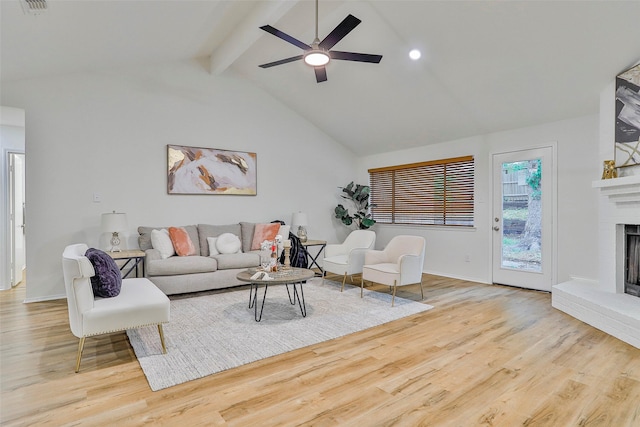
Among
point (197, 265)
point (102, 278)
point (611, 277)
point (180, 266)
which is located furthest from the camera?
point (197, 265)

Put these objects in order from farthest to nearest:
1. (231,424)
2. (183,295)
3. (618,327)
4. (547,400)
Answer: (183,295), (618,327), (547,400), (231,424)

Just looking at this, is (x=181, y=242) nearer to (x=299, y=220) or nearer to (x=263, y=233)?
(x=263, y=233)

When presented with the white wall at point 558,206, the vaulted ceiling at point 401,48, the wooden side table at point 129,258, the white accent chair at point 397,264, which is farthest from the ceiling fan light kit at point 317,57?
the white wall at point 558,206

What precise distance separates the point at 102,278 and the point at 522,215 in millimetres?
5158

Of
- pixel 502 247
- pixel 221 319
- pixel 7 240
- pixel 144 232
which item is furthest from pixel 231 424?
pixel 7 240

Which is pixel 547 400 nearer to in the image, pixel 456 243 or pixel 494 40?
pixel 494 40

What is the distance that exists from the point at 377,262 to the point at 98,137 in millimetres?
4197

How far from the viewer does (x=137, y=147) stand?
16.3ft

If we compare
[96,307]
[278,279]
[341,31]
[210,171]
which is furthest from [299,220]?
[96,307]

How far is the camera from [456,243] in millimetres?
5711

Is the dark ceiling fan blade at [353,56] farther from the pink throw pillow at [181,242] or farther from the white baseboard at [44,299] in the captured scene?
the white baseboard at [44,299]

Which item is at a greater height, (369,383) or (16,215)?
(16,215)

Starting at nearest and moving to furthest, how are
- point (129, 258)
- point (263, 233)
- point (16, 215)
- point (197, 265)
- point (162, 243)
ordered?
1. point (129, 258)
2. point (197, 265)
3. point (162, 243)
4. point (16, 215)
5. point (263, 233)

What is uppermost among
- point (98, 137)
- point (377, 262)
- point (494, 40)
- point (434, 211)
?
point (494, 40)
